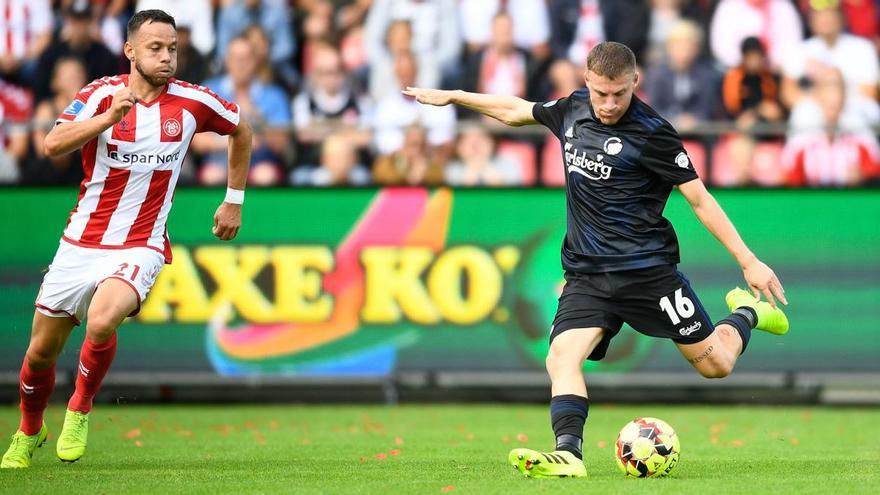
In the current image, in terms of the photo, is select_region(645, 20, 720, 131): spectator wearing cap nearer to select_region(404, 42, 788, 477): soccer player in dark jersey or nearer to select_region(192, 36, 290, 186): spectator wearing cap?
select_region(192, 36, 290, 186): spectator wearing cap

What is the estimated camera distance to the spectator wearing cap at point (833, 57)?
15625 mm

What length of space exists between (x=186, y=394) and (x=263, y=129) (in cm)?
280

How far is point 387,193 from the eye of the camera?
43.9 feet

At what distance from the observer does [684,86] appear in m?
15.5

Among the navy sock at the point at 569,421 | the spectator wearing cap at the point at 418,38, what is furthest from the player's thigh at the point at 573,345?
the spectator wearing cap at the point at 418,38

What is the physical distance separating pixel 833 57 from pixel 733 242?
9.22 metres

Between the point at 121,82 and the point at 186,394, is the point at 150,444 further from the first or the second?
the point at 186,394

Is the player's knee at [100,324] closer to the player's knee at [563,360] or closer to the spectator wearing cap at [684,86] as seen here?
the player's knee at [563,360]

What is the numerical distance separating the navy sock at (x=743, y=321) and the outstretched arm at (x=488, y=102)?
1.76 metres

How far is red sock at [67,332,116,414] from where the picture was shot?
8094mm

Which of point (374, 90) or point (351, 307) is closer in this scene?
point (351, 307)

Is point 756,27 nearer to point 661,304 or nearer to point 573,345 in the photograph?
point 661,304

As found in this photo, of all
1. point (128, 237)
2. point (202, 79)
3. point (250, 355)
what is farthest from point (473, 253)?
point (128, 237)

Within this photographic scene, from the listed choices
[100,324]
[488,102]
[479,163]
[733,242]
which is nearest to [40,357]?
[100,324]
